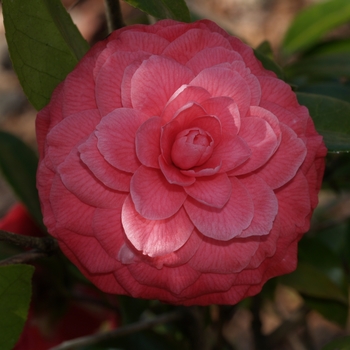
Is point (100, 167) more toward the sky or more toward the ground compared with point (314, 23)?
more toward the sky

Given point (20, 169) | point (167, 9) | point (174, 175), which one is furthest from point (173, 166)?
point (20, 169)

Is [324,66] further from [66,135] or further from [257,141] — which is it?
[66,135]

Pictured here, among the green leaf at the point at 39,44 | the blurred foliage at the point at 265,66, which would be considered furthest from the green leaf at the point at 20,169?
the green leaf at the point at 39,44

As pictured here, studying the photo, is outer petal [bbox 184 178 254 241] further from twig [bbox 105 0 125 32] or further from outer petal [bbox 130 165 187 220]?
twig [bbox 105 0 125 32]

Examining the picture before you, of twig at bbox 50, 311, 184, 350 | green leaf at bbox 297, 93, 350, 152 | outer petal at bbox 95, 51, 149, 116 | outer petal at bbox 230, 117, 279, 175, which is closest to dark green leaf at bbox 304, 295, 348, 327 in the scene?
twig at bbox 50, 311, 184, 350

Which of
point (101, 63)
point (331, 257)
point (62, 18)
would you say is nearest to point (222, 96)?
point (101, 63)

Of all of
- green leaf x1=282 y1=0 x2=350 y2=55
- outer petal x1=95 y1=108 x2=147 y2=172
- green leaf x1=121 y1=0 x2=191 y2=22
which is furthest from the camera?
green leaf x1=282 y1=0 x2=350 y2=55
